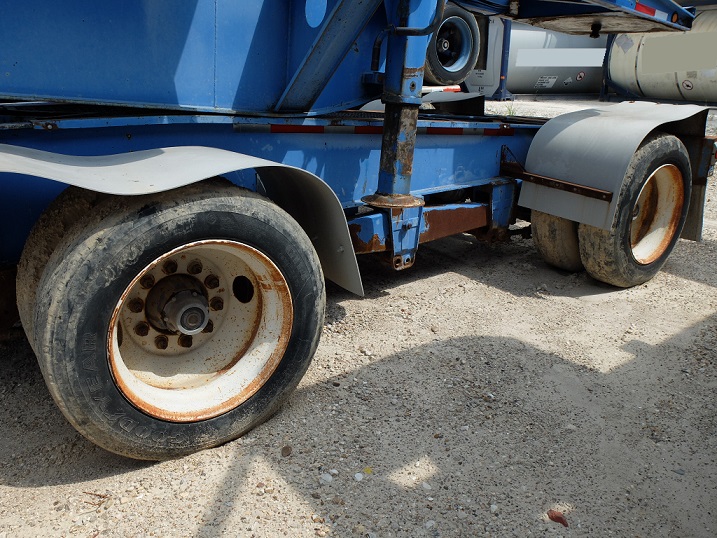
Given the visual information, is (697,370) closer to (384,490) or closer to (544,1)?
(384,490)

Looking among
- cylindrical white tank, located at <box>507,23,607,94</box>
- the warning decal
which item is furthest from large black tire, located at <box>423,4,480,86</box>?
the warning decal

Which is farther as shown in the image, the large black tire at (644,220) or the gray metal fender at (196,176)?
the large black tire at (644,220)

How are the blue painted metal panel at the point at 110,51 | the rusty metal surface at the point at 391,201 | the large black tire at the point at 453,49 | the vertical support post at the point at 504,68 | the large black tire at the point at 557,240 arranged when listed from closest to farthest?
the blue painted metal panel at the point at 110,51 < the rusty metal surface at the point at 391,201 < the large black tire at the point at 557,240 < the large black tire at the point at 453,49 < the vertical support post at the point at 504,68

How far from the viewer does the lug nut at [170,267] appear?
280cm

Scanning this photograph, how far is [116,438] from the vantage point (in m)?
2.44

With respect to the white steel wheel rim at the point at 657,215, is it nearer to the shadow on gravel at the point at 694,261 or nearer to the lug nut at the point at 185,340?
the shadow on gravel at the point at 694,261

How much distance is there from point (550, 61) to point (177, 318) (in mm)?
14021

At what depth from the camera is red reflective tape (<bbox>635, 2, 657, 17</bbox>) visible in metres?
4.39

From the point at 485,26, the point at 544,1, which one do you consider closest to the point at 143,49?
the point at 544,1

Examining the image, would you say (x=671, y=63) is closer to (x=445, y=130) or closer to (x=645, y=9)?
(x=645, y=9)

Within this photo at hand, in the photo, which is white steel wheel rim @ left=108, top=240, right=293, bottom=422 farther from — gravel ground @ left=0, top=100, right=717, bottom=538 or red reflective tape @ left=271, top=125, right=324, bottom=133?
red reflective tape @ left=271, top=125, right=324, bottom=133

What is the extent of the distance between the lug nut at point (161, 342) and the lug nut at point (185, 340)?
0.06 meters

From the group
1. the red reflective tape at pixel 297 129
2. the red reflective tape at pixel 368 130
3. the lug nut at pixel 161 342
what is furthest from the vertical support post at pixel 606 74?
the lug nut at pixel 161 342

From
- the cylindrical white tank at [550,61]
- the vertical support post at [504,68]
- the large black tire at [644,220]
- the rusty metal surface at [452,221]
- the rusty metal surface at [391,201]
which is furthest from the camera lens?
the cylindrical white tank at [550,61]
